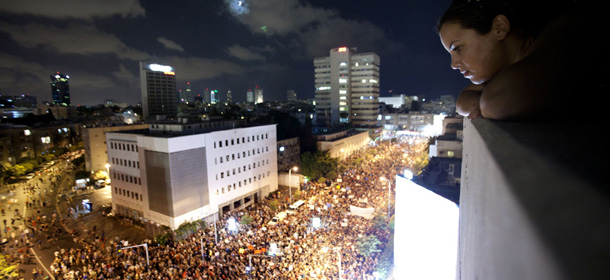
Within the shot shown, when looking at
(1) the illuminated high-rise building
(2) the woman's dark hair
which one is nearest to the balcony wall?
(2) the woman's dark hair

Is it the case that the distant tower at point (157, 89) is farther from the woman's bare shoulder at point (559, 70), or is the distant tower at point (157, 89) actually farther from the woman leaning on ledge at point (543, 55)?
the woman's bare shoulder at point (559, 70)

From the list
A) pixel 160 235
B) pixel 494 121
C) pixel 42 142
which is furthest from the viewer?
pixel 42 142

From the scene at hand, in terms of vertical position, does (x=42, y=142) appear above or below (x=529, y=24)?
below

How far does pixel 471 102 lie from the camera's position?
2139 millimetres

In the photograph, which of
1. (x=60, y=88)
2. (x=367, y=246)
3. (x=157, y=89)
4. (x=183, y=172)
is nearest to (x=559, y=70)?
(x=367, y=246)

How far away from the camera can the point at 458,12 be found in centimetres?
198

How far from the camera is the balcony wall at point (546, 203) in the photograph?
65cm

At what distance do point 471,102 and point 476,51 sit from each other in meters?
0.37

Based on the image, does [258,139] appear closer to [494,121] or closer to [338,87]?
[494,121]

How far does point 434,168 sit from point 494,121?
28.6 m

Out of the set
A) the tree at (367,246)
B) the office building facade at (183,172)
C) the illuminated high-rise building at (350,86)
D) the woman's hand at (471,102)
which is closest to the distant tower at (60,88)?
the illuminated high-rise building at (350,86)

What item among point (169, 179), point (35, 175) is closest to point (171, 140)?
point (169, 179)

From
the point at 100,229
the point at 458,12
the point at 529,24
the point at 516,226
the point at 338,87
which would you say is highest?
the point at 338,87

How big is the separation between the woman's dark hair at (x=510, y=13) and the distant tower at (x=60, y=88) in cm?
20273
